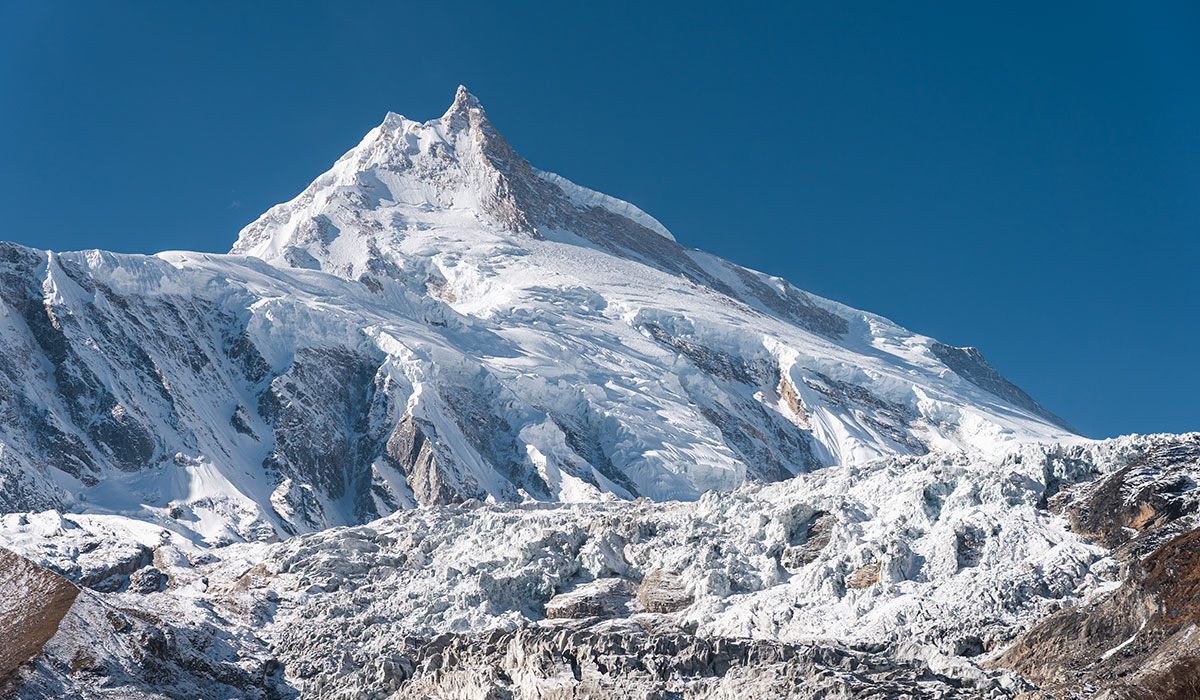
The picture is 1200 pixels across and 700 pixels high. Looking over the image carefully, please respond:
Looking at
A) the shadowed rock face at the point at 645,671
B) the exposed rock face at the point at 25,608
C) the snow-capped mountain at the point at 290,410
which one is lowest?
the shadowed rock face at the point at 645,671

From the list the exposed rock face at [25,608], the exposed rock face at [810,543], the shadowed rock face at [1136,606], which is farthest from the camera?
the exposed rock face at [810,543]

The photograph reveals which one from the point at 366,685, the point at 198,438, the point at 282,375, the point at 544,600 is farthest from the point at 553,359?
the point at 366,685

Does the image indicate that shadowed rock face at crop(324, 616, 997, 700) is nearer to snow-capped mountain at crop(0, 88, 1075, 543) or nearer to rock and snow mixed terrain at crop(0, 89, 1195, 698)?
rock and snow mixed terrain at crop(0, 89, 1195, 698)

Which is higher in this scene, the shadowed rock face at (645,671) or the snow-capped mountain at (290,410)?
the snow-capped mountain at (290,410)

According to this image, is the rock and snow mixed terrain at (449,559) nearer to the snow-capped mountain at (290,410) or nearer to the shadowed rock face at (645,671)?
the shadowed rock face at (645,671)

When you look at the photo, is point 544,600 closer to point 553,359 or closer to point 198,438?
point 198,438

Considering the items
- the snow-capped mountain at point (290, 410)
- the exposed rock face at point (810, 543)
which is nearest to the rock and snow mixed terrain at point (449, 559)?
the exposed rock face at point (810, 543)

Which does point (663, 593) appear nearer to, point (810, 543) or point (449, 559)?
point (810, 543)

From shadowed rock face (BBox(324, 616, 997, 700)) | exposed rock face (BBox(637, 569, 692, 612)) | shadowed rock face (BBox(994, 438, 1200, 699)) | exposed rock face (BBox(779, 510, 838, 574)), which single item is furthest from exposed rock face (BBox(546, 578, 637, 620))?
shadowed rock face (BBox(994, 438, 1200, 699))

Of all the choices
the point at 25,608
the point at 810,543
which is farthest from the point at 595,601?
the point at 25,608
